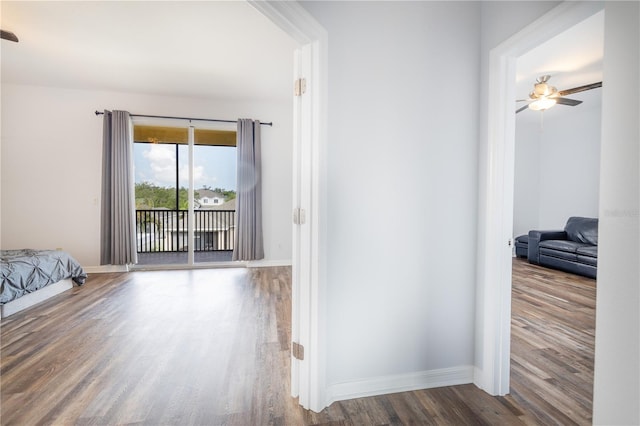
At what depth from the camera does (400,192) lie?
1.82 metres

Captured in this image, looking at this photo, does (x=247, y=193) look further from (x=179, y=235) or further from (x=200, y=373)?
(x=200, y=373)

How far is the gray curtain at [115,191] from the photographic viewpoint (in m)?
4.68

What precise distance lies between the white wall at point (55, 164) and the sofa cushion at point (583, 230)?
694 centimetres

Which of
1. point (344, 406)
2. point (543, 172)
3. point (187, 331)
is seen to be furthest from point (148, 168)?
point (543, 172)

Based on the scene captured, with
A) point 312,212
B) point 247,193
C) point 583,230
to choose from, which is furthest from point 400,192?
point 583,230

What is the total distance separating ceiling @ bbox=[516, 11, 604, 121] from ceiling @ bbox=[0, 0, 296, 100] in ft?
8.95

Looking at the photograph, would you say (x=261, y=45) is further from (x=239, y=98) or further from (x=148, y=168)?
(x=148, y=168)

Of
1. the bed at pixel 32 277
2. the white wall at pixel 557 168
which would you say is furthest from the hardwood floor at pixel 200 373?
the white wall at pixel 557 168

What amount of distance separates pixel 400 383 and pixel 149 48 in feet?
13.0

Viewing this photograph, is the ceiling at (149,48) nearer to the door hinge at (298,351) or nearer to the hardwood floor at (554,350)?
the door hinge at (298,351)

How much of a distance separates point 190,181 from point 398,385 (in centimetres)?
462

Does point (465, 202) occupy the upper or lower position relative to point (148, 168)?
lower

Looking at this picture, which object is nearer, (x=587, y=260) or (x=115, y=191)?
(x=587, y=260)

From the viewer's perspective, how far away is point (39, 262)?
3365 millimetres
